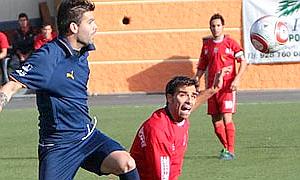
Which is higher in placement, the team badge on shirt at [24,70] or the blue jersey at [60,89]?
the team badge on shirt at [24,70]

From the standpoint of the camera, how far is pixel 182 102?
7.43m

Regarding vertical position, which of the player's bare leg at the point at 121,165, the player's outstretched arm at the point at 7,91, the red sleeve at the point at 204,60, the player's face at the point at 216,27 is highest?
the player's outstretched arm at the point at 7,91

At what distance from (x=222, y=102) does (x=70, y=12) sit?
563cm

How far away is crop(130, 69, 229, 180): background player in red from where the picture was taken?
24.0 ft

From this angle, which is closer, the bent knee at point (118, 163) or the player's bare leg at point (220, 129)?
the bent knee at point (118, 163)

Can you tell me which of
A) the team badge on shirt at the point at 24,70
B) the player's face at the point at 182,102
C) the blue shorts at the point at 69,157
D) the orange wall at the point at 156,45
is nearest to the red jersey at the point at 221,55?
the blue shorts at the point at 69,157

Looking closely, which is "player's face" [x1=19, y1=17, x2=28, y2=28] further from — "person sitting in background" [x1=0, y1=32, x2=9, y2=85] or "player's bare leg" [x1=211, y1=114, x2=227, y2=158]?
"player's bare leg" [x1=211, y1=114, x2=227, y2=158]

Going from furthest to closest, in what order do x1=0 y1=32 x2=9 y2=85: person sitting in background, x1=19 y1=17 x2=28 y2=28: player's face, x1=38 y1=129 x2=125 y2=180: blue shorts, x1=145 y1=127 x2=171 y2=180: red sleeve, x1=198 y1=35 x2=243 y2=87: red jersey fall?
x1=19 y1=17 x2=28 y2=28: player's face
x1=0 y1=32 x2=9 y2=85: person sitting in background
x1=198 y1=35 x2=243 y2=87: red jersey
x1=38 y1=129 x2=125 y2=180: blue shorts
x1=145 y1=127 x2=171 y2=180: red sleeve

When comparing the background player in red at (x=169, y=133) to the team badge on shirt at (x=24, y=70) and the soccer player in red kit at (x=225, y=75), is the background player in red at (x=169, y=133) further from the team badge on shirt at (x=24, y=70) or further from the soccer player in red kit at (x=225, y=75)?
the soccer player in red kit at (x=225, y=75)

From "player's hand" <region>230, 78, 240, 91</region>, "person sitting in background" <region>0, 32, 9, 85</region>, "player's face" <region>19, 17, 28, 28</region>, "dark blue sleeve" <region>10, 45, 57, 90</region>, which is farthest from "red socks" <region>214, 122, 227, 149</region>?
"player's face" <region>19, 17, 28, 28</region>

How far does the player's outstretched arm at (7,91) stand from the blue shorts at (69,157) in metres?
0.76

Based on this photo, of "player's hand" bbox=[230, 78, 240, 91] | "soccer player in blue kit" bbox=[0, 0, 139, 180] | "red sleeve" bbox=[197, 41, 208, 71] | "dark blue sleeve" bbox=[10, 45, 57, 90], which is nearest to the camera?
"dark blue sleeve" bbox=[10, 45, 57, 90]

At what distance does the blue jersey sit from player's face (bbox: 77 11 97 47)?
0.09 m

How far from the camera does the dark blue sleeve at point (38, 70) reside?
7.91m
